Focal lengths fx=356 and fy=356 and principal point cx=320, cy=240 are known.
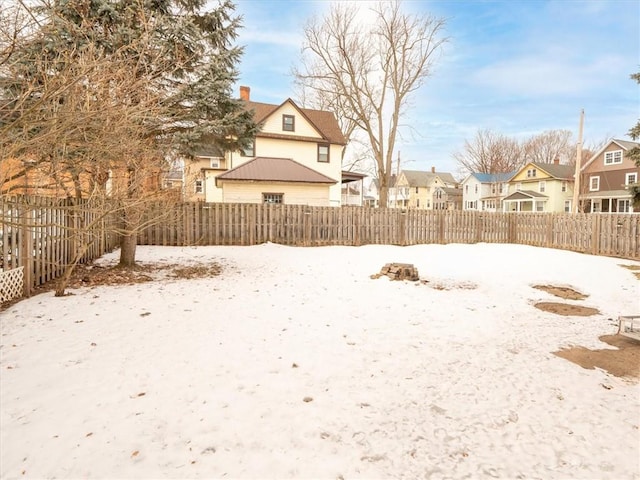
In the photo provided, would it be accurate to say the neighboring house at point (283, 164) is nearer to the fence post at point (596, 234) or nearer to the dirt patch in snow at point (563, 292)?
the fence post at point (596, 234)

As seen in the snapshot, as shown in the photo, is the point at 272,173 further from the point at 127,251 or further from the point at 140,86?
the point at 140,86

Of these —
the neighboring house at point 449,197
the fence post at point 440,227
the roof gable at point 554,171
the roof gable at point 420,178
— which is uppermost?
the roof gable at point 420,178

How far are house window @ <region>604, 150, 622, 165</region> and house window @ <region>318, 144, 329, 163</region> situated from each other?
95.5 ft

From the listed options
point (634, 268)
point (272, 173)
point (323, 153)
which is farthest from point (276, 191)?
point (634, 268)

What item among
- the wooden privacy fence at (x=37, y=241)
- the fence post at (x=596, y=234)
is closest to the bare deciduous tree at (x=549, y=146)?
the fence post at (x=596, y=234)

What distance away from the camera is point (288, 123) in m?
25.0

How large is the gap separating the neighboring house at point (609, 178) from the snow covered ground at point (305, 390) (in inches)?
1407

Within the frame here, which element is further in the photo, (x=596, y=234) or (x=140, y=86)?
(x=596, y=234)

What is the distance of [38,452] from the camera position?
98.2 inches

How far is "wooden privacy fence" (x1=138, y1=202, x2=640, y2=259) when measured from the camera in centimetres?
1312

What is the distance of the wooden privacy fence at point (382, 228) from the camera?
1312 cm

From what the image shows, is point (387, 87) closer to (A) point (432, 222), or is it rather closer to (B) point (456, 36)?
(B) point (456, 36)

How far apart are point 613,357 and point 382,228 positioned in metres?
11.4

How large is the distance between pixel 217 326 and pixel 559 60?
43.6 ft
